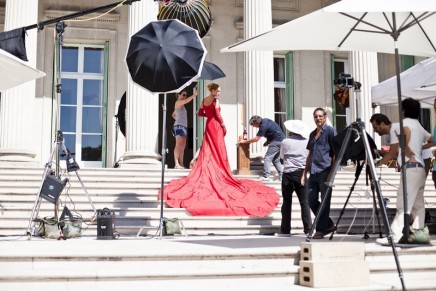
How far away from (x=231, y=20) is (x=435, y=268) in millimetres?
14330

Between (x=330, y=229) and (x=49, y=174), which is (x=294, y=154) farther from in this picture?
(x=49, y=174)

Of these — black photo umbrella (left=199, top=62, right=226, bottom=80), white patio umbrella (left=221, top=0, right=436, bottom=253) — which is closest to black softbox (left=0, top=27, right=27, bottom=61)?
black photo umbrella (left=199, top=62, right=226, bottom=80)

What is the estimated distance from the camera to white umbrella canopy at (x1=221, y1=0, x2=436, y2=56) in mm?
7039

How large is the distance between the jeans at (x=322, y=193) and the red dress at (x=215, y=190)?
2.14 m

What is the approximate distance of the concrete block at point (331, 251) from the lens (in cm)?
573

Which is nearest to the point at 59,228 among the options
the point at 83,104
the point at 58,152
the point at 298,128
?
the point at 58,152

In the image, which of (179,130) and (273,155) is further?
(179,130)

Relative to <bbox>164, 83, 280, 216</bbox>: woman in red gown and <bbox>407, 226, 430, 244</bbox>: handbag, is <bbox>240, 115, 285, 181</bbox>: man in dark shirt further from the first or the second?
<bbox>407, 226, 430, 244</bbox>: handbag

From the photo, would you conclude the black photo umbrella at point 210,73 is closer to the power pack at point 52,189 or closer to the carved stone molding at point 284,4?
the power pack at point 52,189

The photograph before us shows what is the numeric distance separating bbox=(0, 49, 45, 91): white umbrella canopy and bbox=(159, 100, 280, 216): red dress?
3295 millimetres

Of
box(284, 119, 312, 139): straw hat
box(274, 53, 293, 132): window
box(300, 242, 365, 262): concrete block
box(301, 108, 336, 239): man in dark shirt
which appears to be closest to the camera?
box(300, 242, 365, 262): concrete block

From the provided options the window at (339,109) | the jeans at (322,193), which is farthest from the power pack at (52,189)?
the window at (339,109)

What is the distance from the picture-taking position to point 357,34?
772 cm

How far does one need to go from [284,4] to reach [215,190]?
414 inches
